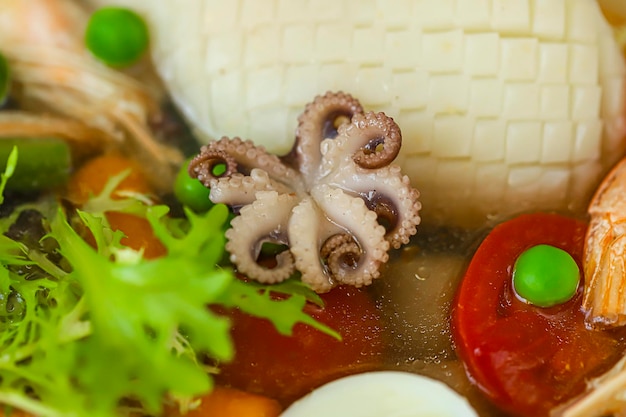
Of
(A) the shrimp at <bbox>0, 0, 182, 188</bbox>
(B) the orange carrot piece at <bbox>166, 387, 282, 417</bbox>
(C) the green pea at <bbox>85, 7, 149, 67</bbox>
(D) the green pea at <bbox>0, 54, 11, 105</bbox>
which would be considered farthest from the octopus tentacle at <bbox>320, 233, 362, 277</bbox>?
(D) the green pea at <bbox>0, 54, 11, 105</bbox>

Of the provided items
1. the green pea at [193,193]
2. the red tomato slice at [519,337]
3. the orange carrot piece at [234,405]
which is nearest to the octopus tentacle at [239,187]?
the green pea at [193,193]

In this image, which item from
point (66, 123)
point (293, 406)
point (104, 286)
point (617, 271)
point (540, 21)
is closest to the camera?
point (104, 286)

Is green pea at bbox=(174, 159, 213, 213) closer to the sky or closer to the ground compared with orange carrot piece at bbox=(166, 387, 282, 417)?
closer to the sky

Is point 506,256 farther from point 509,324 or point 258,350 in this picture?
point 258,350

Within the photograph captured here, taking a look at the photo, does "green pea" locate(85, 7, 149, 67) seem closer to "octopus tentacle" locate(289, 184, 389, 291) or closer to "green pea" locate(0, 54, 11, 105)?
"green pea" locate(0, 54, 11, 105)

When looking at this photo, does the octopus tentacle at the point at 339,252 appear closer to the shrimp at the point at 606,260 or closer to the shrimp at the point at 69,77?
the shrimp at the point at 606,260

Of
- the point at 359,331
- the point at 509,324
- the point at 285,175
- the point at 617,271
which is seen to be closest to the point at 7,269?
the point at 285,175
